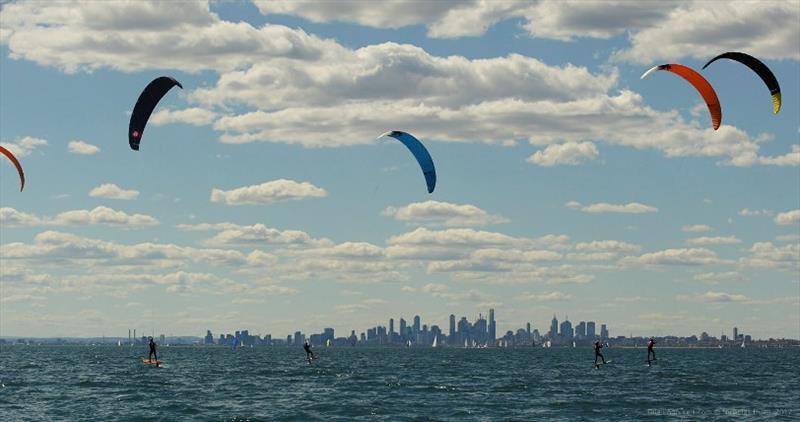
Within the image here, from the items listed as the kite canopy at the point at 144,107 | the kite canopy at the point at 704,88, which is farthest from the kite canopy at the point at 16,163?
the kite canopy at the point at 704,88

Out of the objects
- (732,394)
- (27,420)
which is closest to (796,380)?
(732,394)

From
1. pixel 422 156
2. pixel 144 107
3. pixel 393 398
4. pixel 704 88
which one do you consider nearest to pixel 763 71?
pixel 704 88

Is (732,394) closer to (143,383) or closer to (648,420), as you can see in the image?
(648,420)

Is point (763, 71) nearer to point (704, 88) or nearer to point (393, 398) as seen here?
point (704, 88)

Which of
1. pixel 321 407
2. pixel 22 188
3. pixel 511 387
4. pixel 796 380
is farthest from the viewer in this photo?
pixel 796 380

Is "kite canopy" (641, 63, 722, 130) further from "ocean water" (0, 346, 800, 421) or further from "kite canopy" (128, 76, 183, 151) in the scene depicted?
"kite canopy" (128, 76, 183, 151)
